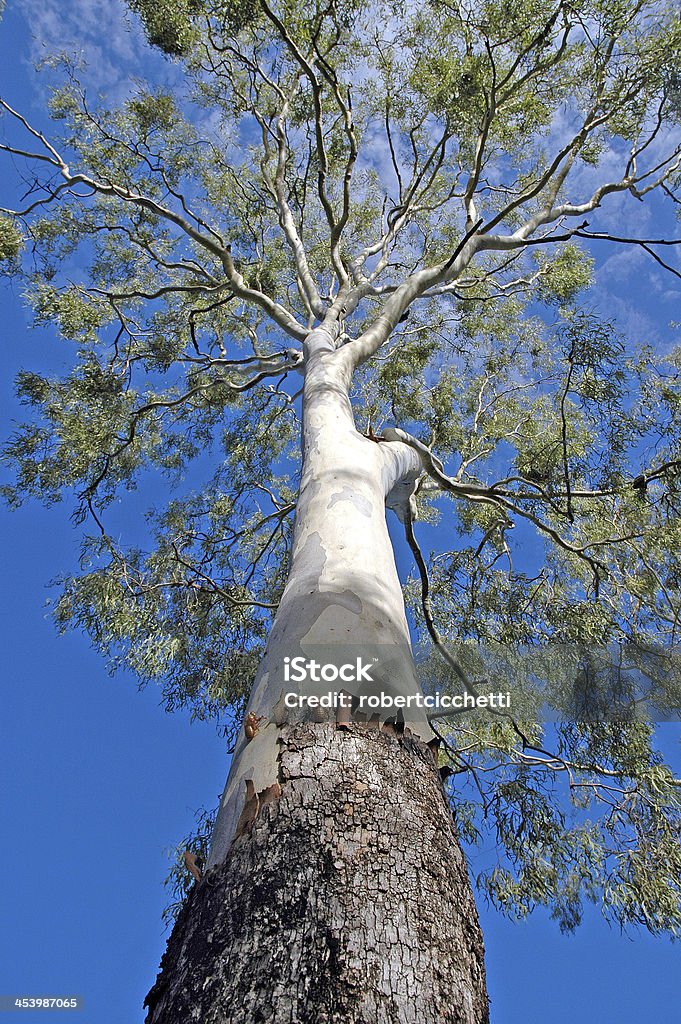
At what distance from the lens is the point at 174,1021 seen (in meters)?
0.77

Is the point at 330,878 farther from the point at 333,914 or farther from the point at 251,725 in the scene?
the point at 251,725

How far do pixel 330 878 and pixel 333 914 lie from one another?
0.15 feet

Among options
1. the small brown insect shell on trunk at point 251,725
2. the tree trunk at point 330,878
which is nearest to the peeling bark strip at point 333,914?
the tree trunk at point 330,878

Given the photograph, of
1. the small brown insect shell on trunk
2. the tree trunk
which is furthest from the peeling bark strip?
the small brown insect shell on trunk

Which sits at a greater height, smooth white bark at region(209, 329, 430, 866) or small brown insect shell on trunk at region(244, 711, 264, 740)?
smooth white bark at region(209, 329, 430, 866)

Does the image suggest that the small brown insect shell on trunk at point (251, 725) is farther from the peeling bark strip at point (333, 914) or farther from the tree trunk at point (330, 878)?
the peeling bark strip at point (333, 914)

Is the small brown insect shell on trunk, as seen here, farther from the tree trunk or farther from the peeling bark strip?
the peeling bark strip

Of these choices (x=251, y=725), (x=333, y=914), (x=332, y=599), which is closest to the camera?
(x=333, y=914)

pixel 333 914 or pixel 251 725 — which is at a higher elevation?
pixel 251 725

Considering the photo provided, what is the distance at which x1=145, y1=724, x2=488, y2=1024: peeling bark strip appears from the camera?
0.75 metres

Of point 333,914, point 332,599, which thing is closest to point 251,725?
point 332,599

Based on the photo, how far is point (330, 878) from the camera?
86cm

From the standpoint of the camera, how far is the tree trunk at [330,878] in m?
0.76

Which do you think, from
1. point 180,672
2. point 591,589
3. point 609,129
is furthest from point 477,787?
point 609,129
